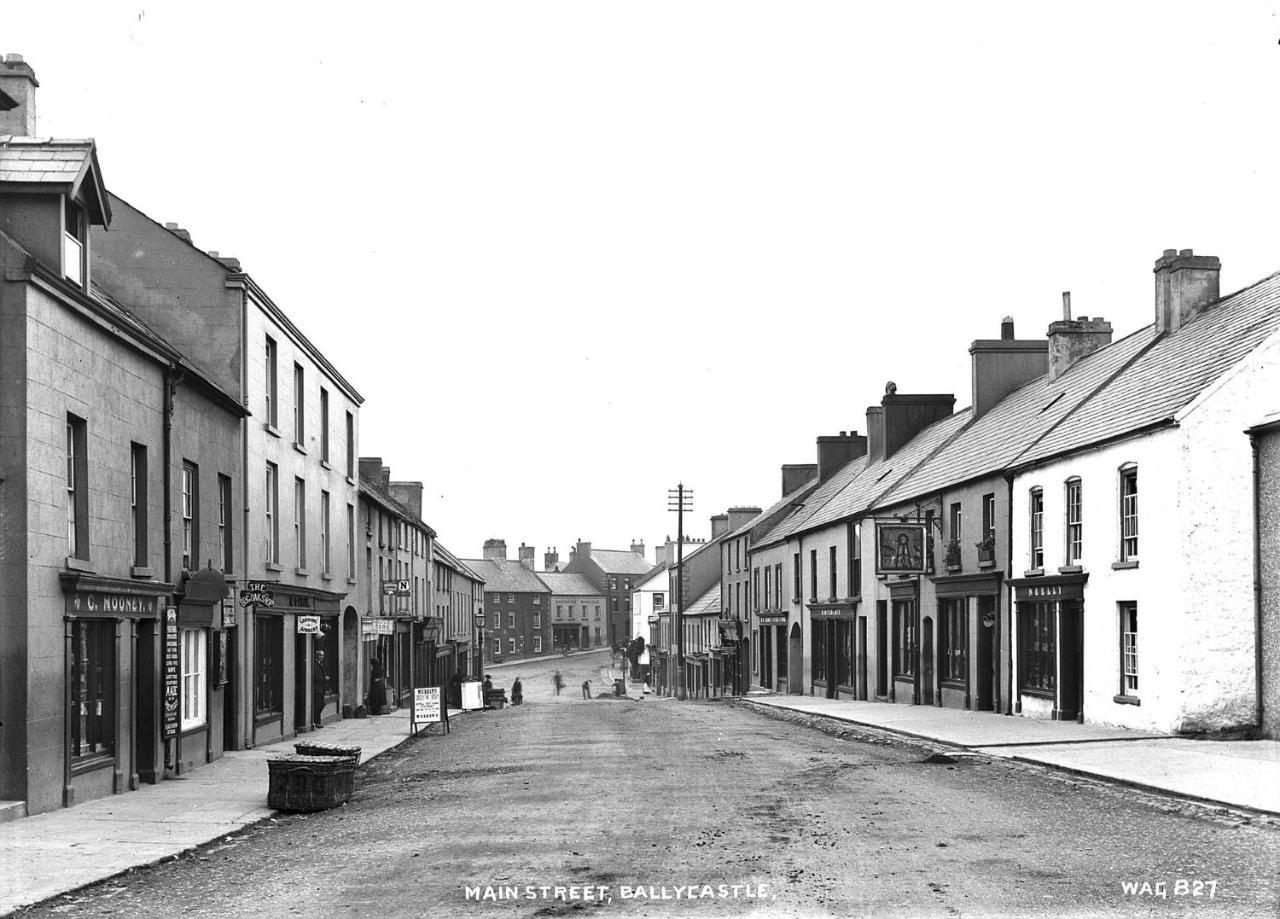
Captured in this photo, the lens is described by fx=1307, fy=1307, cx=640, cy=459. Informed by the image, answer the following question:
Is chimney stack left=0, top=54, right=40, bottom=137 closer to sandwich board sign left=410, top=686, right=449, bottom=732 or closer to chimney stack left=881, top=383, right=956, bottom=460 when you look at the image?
sandwich board sign left=410, top=686, right=449, bottom=732

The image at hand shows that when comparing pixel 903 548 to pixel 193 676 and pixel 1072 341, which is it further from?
pixel 193 676

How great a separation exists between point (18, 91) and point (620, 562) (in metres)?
125

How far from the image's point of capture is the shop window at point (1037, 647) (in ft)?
83.9

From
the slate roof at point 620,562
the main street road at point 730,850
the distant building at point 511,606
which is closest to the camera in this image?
the main street road at point 730,850

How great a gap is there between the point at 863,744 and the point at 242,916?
50.7 ft

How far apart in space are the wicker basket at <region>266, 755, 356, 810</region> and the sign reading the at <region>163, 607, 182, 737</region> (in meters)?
4.04

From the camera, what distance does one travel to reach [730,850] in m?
10.7

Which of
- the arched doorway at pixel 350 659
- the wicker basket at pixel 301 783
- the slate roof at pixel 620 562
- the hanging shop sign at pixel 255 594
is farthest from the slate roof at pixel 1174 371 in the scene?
the slate roof at pixel 620 562

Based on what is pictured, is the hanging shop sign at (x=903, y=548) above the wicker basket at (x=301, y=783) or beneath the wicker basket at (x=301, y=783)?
above

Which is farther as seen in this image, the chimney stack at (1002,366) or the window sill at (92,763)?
the chimney stack at (1002,366)

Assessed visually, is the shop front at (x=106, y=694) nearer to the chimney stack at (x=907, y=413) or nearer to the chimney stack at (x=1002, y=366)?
the chimney stack at (x=1002, y=366)

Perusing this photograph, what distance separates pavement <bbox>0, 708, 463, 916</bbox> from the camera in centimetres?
1021

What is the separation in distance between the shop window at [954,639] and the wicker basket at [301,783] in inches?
757

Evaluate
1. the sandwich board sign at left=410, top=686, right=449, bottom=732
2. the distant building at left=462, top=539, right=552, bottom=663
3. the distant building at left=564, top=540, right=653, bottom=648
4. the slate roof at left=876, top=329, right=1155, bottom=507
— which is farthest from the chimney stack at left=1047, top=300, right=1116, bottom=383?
the distant building at left=564, top=540, right=653, bottom=648
